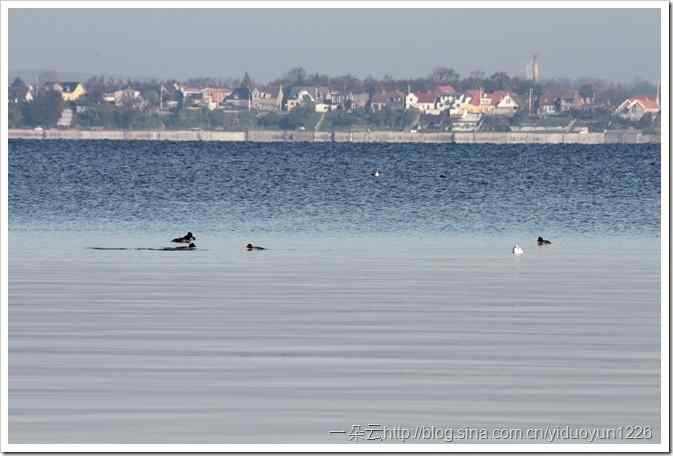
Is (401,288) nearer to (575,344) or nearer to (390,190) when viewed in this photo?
(575,344)

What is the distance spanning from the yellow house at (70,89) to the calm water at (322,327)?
12287 cm

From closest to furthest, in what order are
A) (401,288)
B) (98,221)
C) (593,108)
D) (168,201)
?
1. (401,288)
2. (98,221)
3. (168,201)
4. (593,108)

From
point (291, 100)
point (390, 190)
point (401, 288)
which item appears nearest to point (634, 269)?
point (401, 288)

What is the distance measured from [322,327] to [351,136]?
164583 mm

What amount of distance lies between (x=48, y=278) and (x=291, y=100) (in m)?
155

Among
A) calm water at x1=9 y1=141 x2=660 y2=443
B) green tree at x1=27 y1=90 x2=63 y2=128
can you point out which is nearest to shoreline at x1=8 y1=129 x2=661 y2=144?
green tree at x1=27 y1=90 x2=63 y2=128

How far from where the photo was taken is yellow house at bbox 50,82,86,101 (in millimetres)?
158413

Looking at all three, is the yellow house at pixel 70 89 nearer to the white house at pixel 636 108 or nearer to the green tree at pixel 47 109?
the green tree at pixel 47 109

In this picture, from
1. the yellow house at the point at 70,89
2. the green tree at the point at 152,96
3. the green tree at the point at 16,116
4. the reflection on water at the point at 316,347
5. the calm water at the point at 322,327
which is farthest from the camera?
the green tree at the point at 152,96

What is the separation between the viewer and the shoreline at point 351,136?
162625 mm

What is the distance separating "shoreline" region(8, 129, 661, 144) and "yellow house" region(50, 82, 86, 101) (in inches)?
137

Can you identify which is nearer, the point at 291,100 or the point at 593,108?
the point at 593,108

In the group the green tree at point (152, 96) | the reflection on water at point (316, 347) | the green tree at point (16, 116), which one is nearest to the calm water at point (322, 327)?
the reflection on water at point (316, 347)

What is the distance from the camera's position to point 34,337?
49.0 feet
